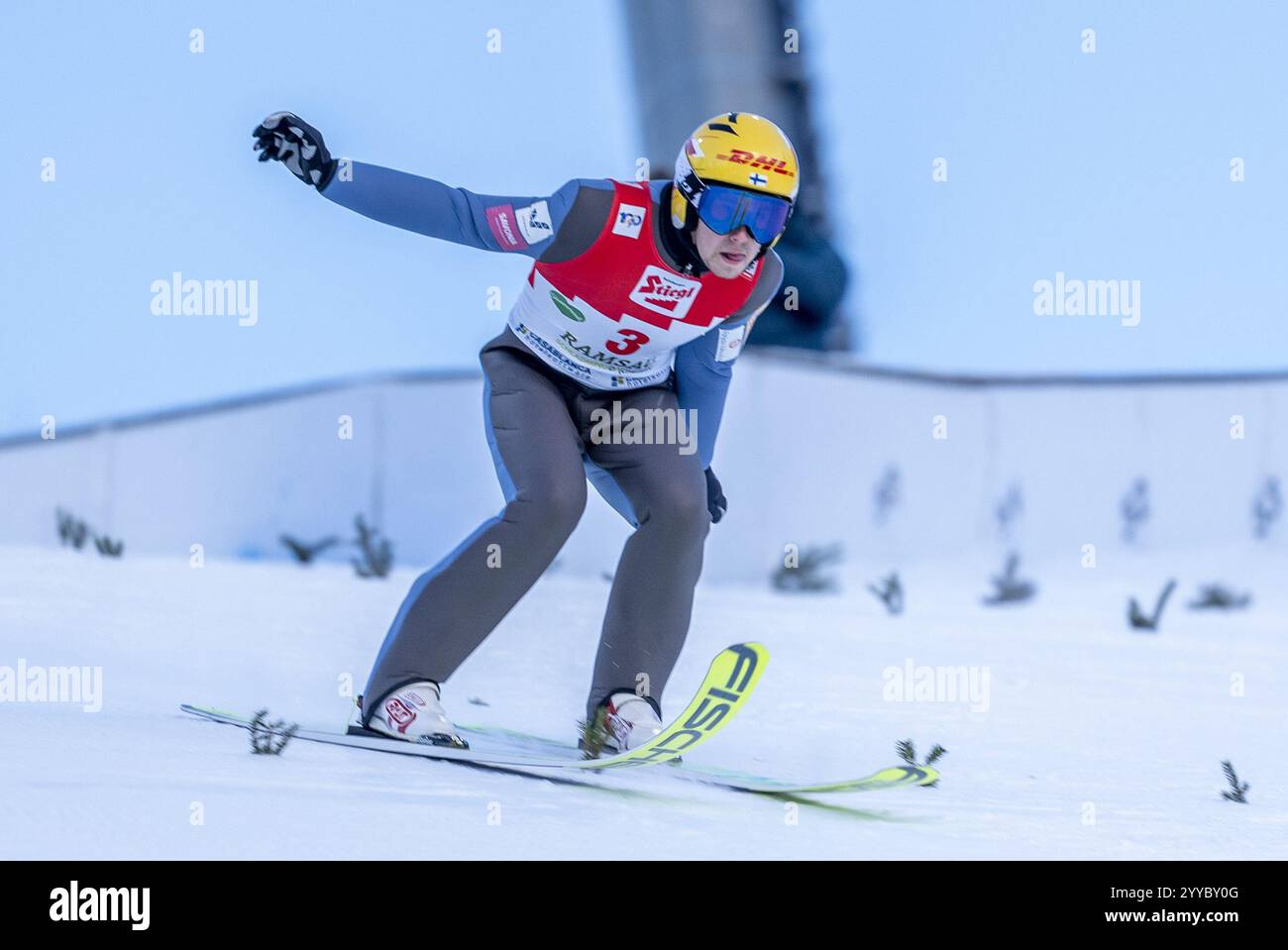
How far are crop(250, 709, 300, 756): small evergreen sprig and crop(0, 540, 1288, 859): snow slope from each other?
0.07 meters

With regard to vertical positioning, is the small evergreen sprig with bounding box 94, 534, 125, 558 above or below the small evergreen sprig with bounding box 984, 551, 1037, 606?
above

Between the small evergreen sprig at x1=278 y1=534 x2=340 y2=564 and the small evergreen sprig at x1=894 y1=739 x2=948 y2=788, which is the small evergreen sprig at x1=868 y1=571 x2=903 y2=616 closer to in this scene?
the small evergreen sprig at x1=278 y1=534 x2=340 y2=564

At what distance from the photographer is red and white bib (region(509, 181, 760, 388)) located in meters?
3.55

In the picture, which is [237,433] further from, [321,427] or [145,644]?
[145,644]

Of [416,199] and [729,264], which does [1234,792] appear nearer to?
[729,264]

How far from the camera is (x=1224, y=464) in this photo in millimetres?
9453

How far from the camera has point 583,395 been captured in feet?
12.5

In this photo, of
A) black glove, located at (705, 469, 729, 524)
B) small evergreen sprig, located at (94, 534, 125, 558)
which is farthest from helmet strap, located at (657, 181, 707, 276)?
small evergreen sprig, located at (94, 534, 125, 558)

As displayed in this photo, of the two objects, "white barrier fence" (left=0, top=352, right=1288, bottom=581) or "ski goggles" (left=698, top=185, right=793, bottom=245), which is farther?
"white barrier fence" (left=0, top=352, right=1288, bottom=581)

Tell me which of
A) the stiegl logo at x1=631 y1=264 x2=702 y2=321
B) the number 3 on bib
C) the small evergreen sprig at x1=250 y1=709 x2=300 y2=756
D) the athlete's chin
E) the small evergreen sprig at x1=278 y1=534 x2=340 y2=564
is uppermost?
the athlete's chin
